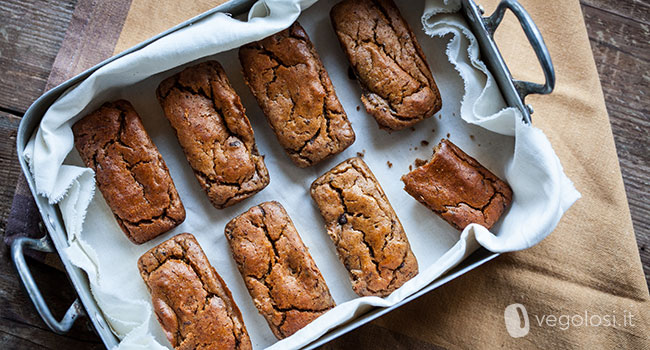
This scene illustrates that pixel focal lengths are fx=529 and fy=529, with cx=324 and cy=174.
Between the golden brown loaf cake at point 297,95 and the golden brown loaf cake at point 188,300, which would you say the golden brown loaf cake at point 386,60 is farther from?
the golden brown loaf cake at point 188,300

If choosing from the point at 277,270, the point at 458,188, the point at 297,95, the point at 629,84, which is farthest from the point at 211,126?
the point at 629,84

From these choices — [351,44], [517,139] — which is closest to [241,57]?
[351,44]

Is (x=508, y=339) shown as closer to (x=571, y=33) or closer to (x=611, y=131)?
(x=611, y=131)

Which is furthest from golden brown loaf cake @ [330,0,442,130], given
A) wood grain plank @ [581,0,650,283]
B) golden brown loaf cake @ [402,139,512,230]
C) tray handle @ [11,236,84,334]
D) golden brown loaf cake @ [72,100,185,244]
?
tray handle @ [11,236,84,334]

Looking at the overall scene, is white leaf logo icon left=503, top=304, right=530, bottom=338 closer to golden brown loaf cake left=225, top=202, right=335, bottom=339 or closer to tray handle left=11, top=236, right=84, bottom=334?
golden brown loaf cake left=225, top=202, right=335, bottom=339

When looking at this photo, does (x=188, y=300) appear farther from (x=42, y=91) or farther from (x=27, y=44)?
(x=27, y=44)

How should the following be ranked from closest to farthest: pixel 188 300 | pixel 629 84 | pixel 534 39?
pixel 534 39, pixel 188 300, pixel 629 84
